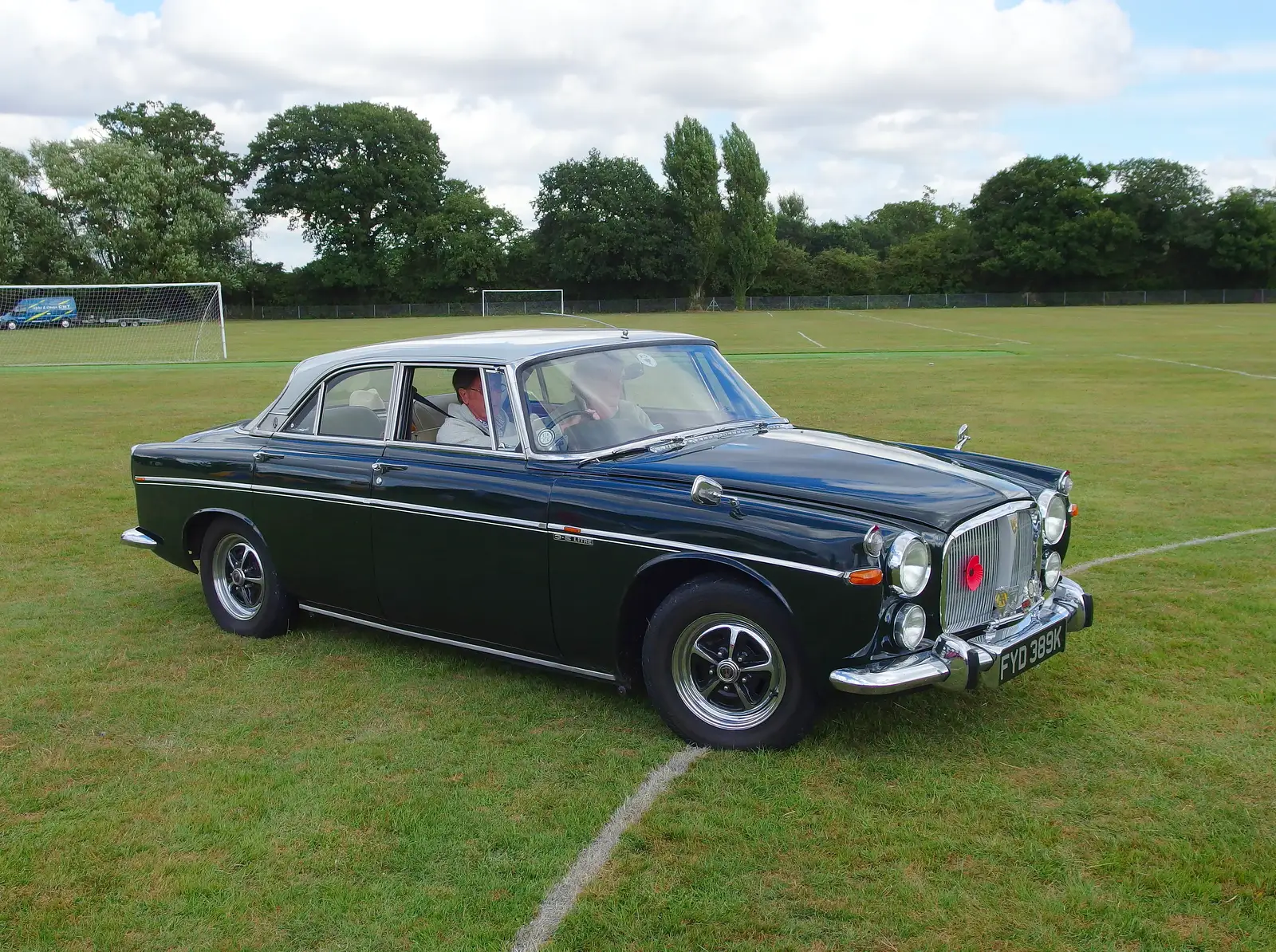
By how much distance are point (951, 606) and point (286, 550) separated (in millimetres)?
3490

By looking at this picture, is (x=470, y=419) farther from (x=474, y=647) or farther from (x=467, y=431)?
(x=474, y=647)

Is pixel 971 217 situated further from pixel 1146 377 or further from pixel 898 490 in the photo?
pixel 898 490

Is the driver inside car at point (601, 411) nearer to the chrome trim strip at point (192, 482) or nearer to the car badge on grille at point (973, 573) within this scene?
the car badge on grille at point (973, 573)

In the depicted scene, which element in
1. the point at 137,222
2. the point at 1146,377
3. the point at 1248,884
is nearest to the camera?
the point at 1248,884

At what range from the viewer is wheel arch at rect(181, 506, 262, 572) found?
21.2 ft

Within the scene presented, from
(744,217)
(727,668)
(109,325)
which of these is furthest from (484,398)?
(744,217)

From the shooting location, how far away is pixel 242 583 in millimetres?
6504

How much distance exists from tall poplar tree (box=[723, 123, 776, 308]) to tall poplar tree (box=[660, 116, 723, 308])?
839 mm

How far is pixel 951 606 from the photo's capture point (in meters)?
4.57

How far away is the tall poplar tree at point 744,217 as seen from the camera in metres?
81.0

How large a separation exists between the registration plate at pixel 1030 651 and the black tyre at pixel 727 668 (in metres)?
0.77

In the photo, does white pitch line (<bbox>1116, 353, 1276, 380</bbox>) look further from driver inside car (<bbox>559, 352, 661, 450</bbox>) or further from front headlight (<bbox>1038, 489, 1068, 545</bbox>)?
driver inside car (<bbox>559, 352, 661, 450</bbox>)

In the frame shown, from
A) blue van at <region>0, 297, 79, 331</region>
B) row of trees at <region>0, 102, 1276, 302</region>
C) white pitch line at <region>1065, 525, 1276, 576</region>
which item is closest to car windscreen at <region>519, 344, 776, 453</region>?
white pitch line at <region>1065, 525, 1276, 576</region>

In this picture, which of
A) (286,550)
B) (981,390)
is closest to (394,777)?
(286,550)
